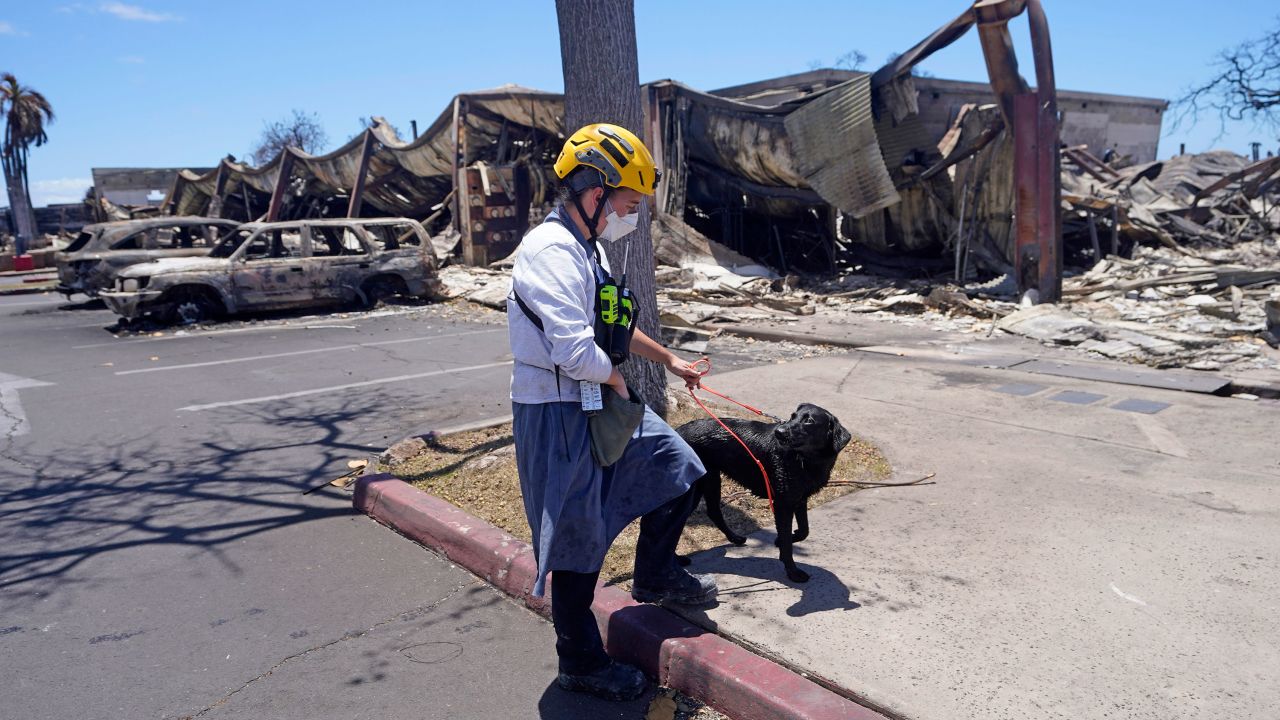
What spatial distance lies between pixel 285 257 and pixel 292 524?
10.2 m

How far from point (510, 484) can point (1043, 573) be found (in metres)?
2.81

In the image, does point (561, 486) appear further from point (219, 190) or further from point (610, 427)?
point (219, 190)

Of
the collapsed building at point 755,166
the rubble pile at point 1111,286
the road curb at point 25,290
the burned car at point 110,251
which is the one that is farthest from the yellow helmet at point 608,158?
the road curb at point 25,290

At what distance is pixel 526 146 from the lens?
19922 millimetres

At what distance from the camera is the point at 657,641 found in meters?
3.17

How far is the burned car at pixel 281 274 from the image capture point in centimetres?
1255

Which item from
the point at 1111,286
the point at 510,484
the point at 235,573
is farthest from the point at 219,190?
the point at 235,573

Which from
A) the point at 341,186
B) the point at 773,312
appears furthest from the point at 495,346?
the point at 341,186

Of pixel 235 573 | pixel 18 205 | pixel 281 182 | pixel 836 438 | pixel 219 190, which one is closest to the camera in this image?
pixel 836 438

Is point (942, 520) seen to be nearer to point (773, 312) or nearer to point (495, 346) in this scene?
point (495, 346)

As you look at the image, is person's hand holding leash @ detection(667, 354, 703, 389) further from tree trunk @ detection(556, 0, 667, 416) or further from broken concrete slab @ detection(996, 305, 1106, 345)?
broken concrete slab @ detection(996, 305, 1106, 345)

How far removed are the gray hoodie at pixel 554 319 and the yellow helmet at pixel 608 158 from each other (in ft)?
0.70

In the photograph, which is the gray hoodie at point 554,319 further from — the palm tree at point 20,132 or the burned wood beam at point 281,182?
the palm tree at point 20,132

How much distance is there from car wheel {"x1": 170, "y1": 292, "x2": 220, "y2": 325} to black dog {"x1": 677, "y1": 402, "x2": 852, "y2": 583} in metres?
11.4
